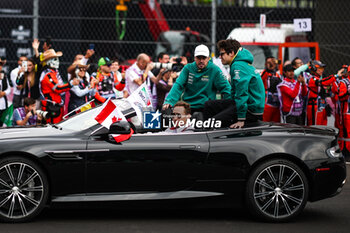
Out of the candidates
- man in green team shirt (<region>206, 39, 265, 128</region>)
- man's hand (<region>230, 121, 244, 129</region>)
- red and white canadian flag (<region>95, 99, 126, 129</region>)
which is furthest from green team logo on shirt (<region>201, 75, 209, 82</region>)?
red and white canadian flag (<region>95, 99, 126, 129</region>)

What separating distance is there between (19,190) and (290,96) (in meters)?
7.43

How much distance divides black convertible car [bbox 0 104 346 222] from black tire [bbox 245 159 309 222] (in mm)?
10

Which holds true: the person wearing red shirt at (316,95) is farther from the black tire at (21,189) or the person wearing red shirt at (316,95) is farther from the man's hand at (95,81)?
the black tire at (21,189)

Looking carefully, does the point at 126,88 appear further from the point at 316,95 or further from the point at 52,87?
the point at 316,95

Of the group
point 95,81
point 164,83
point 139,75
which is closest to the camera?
point 95,81

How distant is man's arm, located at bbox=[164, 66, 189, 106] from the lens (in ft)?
30.8

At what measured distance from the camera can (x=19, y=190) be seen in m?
7.21

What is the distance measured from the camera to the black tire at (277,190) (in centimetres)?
744

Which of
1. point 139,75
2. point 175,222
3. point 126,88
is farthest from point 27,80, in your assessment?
point 175,222

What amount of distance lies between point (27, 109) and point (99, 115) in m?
5.70

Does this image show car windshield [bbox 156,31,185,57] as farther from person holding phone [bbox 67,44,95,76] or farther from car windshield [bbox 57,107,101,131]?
car windshield [bbox 57,107,101,131]

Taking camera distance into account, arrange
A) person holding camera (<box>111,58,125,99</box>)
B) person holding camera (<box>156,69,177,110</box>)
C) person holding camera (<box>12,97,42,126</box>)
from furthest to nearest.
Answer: person holding camera (<box>156,69,177,110</box>)
person holding camera (<box>111,58,125,99</box>)
person holding camera (<box>12,97,42,126</box>)

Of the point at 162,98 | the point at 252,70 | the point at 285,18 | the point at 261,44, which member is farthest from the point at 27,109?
the point at 285,18

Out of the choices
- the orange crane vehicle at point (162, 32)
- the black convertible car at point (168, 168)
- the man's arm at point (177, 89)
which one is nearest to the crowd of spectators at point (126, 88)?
the man's arm at point (177, 89)
